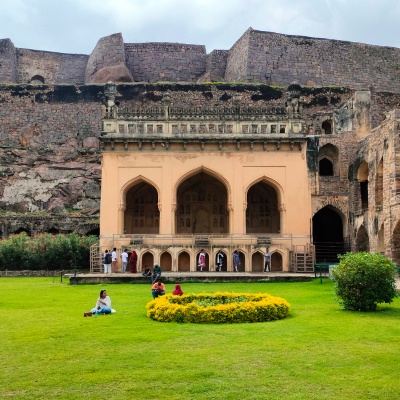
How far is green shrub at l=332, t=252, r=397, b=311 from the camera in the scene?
11.6 meters

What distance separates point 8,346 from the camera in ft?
27.1

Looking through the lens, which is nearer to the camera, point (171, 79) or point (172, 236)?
point (172, 236)

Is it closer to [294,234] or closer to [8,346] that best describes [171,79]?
[294,234]

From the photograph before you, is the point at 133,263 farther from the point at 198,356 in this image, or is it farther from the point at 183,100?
the point at 183,100

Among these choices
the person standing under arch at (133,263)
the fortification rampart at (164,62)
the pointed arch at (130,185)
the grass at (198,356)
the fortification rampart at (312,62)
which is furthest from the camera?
the fortification rampart at (164,62)

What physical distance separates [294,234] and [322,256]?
495 cm

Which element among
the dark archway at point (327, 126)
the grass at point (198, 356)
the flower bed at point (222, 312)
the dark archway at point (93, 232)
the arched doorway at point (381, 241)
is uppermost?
the dark archway at point (327, 126)

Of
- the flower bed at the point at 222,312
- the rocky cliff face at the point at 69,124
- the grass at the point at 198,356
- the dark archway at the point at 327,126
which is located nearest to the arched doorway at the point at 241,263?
the grass at the point at 198,356

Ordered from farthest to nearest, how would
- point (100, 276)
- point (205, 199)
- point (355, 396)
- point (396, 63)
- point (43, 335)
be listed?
point (396, 63) < point (205, 199) < point (100, 276) < point (43, 335) < point (355, 396)

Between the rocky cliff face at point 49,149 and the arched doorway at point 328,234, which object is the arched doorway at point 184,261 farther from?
the rocky cliff face at point 49,149

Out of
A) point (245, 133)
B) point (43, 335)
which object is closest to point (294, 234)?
point (245, 133)

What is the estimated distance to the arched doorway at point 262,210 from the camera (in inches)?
1009

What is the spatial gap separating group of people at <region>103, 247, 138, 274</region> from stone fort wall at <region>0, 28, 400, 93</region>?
1931 cm

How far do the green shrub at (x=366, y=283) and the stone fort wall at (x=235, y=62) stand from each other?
27.4m
